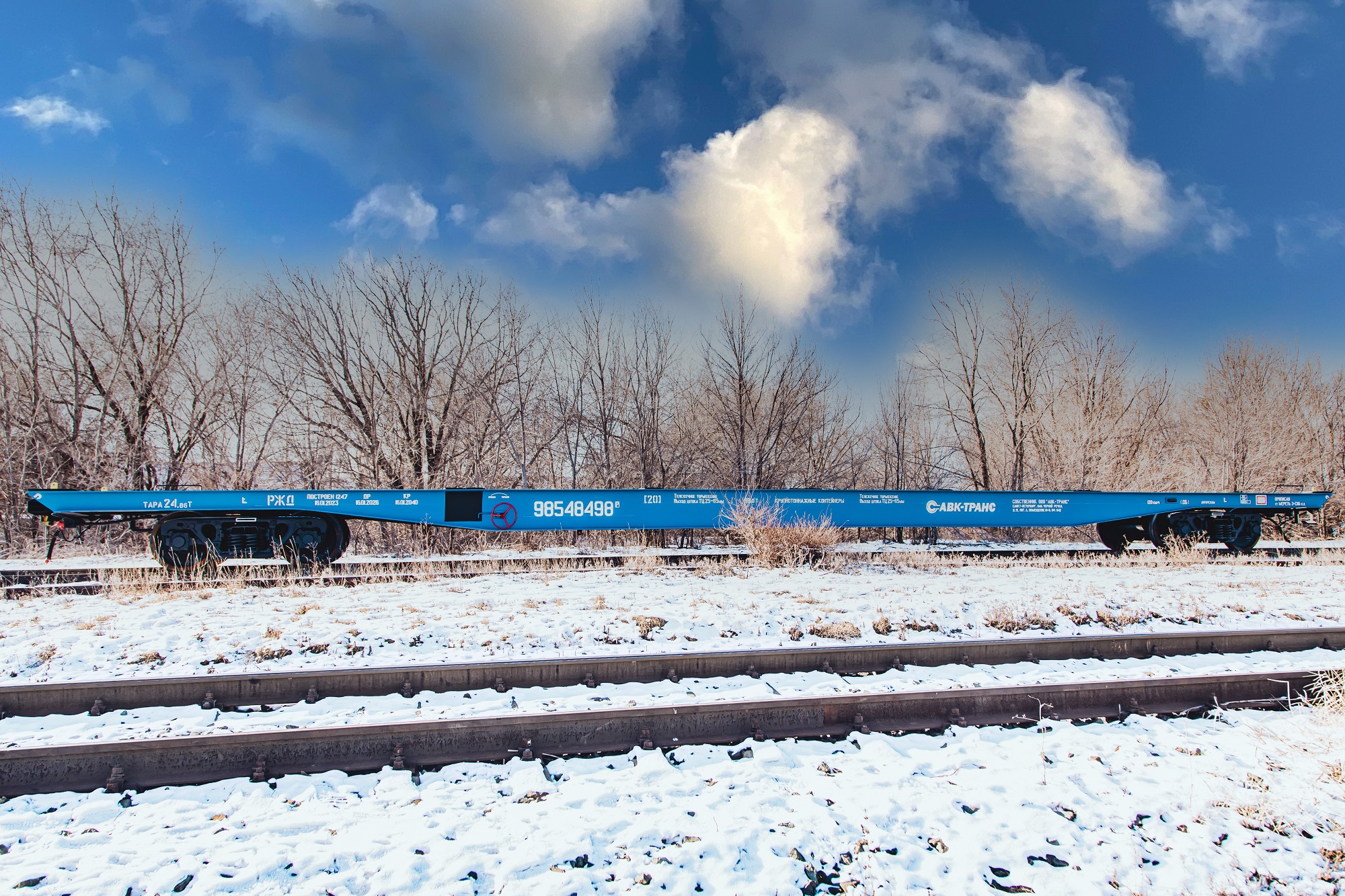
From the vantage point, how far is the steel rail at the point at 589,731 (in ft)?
12.3

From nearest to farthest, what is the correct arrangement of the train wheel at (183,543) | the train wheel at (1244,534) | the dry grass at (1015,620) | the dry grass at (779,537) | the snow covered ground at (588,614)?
the snow covered ground at (588,614) → the dry grass at (1015,620) → the train wheel at (183,543) → the dry grass at (779,537) → the train wheel at (1244,534)

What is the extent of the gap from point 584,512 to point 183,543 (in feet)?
21.8

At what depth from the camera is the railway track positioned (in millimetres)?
3805

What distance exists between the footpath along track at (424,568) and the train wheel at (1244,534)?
0.18 meters

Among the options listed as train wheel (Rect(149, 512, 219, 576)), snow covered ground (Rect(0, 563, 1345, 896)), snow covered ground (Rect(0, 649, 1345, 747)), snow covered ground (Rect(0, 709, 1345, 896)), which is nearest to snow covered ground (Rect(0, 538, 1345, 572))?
train wheel (Rect(149, 512, 219, 576))

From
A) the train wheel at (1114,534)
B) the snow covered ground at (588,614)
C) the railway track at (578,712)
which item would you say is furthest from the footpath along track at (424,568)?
the railway track at (578,712)

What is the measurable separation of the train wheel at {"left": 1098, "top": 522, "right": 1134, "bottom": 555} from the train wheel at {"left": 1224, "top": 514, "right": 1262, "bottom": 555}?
6.28 ft

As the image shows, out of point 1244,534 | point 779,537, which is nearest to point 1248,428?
point 1244,534

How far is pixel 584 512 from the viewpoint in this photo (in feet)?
39.8

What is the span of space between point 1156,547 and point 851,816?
569 inches

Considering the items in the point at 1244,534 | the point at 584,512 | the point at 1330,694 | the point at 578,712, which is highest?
the point at 584,512

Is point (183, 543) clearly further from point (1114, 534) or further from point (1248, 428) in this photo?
point (1248, 428)

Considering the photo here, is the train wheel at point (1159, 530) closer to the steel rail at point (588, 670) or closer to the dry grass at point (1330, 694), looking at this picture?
the steel rail at point (588, 670)

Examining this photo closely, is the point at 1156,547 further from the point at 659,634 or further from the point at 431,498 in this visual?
the point at 431,498
